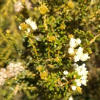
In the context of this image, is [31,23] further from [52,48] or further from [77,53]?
[77,53]

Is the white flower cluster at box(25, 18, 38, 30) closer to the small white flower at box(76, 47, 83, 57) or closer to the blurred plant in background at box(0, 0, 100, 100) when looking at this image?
the blurred plant in background at box(0, 0, 100, 100)

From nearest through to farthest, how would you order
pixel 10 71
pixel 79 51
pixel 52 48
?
pixel 79 51 < pixel 52 48 < pixel 10 71

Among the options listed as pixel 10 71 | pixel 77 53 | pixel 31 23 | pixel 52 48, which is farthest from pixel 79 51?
pixel 10 71

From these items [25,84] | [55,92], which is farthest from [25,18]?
[55,92]

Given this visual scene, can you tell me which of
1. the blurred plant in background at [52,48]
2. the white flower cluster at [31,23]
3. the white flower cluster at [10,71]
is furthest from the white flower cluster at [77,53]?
the white flower cluster at [10,71]

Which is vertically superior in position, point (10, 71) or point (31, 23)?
point (31, 23)

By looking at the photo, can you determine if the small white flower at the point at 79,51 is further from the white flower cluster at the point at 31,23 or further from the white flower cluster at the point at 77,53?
the white flower cluster at the point at 31,23

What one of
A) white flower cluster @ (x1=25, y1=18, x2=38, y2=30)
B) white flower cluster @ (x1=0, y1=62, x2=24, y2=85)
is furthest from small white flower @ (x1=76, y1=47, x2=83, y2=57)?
white flower cluster @ (x1=0, y1=62, x2=24, y2=85)

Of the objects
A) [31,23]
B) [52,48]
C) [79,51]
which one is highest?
[31,23]
